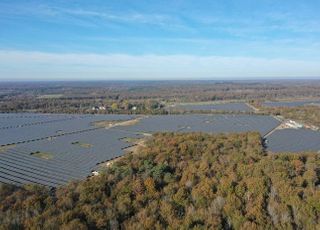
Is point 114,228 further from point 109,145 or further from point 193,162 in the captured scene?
point 109,145

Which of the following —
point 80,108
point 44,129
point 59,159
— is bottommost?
point 44,129

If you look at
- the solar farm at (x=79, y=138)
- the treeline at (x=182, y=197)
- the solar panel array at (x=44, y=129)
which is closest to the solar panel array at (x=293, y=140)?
the solar farm at (x=79, y=138)

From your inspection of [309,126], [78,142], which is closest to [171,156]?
[78,142]

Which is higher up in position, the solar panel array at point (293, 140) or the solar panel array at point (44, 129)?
the solar panel array at point (293, 140)

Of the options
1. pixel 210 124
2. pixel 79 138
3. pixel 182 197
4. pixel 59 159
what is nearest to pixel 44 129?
pixel 79 138

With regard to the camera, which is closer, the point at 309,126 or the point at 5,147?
the point at 5,147

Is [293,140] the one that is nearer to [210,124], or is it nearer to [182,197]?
[210,124]

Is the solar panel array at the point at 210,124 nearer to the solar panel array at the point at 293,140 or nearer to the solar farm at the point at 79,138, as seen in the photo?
the solar farm at the point at 79,138
